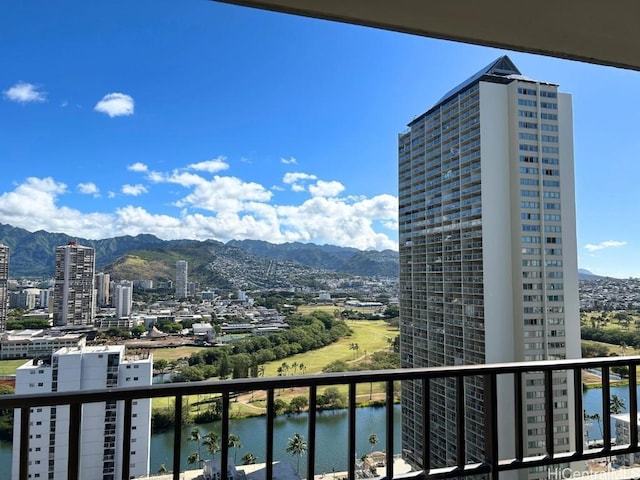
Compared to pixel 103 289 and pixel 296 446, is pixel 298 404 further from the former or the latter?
pixel 103 289

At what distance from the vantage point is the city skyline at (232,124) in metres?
2.78

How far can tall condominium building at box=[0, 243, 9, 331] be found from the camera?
2.23 metres

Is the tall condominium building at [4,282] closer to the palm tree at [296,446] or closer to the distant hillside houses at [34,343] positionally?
the distant hillside houses at [34,343]

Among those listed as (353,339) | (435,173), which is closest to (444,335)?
(353,339)

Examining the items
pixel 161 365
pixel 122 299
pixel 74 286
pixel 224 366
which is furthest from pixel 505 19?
pixel 74 286

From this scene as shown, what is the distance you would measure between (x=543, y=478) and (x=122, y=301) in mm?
2698

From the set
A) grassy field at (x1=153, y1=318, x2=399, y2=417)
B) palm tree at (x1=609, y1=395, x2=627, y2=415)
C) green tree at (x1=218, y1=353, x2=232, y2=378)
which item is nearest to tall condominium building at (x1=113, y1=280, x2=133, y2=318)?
grassy field at (x1=153, y1=318, x2=399, y2=417)

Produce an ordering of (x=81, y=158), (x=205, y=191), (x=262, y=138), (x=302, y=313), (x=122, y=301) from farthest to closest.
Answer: (x=262, y=138)
(x=205, y=191)
(x=81, y=158)
(x=302, y=313)
(x=122, y=301)

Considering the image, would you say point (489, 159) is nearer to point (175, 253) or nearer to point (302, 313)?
point (302, 313)

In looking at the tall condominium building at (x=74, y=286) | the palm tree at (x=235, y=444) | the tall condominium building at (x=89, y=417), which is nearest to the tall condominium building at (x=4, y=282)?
the tall condominium building at (x=74, y=286)

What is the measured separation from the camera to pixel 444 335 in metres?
2.80

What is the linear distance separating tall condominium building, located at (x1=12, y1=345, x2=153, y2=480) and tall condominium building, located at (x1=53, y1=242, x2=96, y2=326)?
0.29 meters

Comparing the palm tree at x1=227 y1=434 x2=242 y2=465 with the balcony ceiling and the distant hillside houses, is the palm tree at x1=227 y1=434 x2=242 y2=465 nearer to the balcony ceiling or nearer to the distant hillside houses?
the distant hillside houses

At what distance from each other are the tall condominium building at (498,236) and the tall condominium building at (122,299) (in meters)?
1.88
